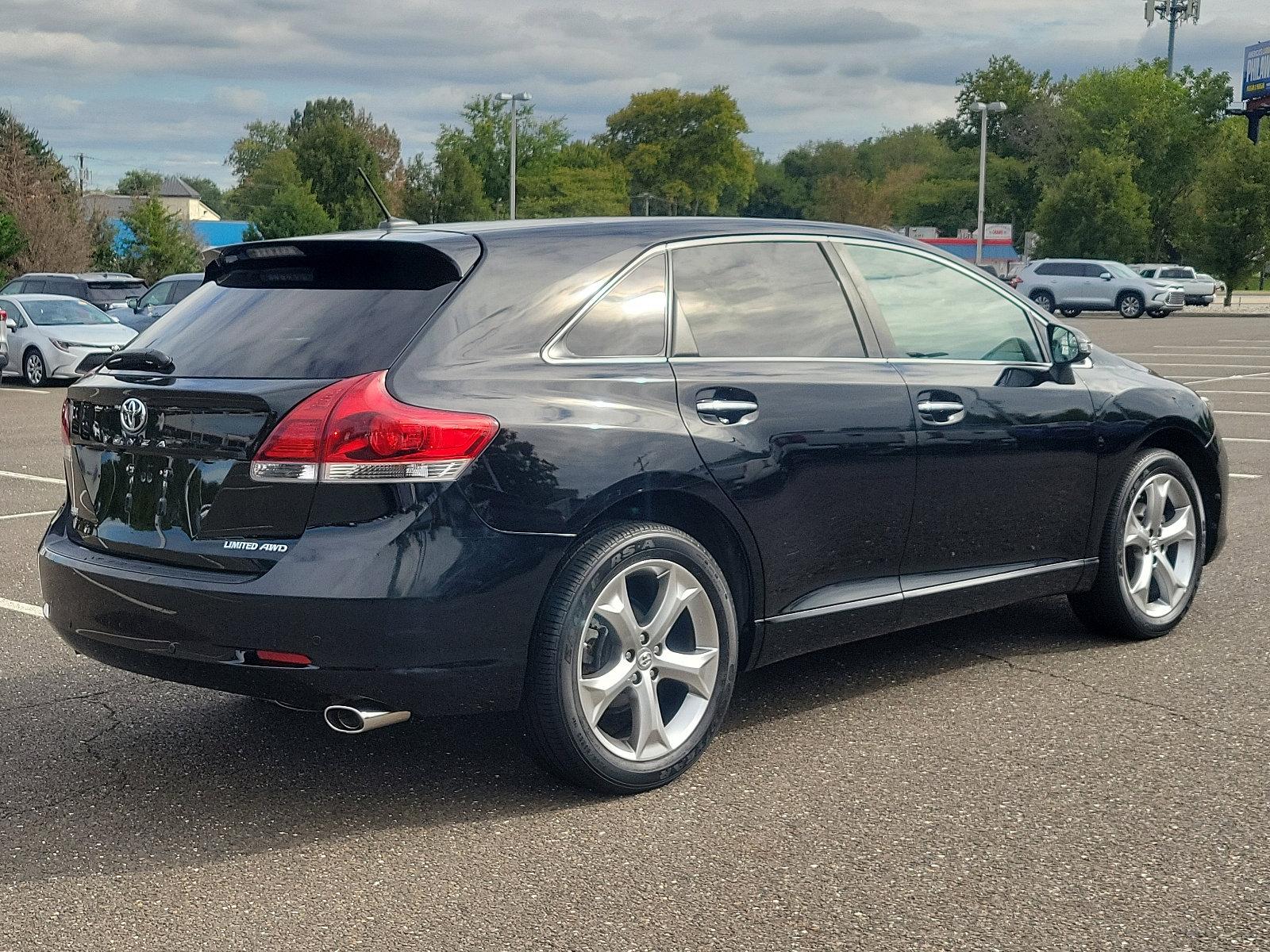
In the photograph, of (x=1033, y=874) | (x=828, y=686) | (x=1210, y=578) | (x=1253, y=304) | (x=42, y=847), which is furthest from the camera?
(x=1253, y=304)

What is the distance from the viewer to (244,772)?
4453 mm

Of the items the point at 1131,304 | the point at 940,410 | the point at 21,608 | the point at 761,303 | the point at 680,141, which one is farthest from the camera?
the point at 680,141

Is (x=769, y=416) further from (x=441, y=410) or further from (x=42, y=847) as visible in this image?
(x=42, y=847)

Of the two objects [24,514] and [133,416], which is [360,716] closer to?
[133,416]

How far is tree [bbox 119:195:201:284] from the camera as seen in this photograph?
51719mm

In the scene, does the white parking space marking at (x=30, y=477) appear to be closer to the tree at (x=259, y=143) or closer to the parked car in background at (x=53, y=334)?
the parked car in background at (x=53, y=334)

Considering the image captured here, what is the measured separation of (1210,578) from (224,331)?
4769mm

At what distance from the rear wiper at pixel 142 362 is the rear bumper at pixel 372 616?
595 mm

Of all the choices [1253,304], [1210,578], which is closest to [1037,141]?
[1253,304]

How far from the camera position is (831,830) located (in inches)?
154

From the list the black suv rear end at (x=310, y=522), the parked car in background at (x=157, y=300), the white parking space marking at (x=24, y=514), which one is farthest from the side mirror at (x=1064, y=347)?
the parked car in background at (x=157, y=300)

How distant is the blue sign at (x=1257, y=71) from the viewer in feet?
245

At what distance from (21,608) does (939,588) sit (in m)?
4.05

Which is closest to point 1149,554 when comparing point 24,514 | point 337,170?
point 24,514
